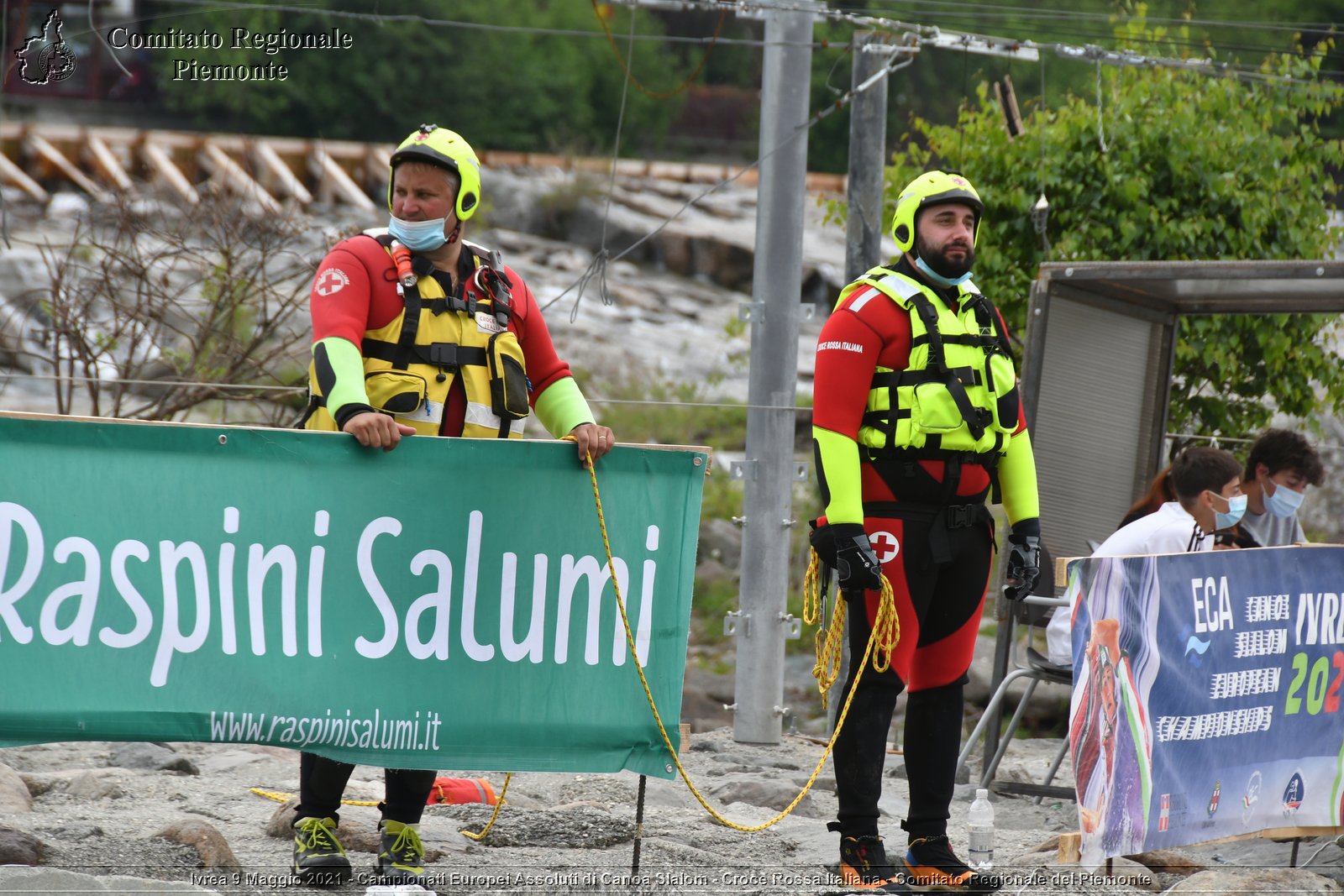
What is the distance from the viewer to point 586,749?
179 inches

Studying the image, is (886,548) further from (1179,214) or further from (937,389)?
(1179,214)

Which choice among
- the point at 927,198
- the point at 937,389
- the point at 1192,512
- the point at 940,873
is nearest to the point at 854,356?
the point at 937,389

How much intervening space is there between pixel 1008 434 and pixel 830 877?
1.51 meters

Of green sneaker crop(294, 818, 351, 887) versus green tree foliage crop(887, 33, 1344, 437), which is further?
green tree foliage crop(887, 33, 1344, 437)

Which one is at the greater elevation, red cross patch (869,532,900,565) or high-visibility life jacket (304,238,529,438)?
high-visibility life jacket (304,238,529,438)

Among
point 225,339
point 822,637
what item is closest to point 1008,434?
point 822,637

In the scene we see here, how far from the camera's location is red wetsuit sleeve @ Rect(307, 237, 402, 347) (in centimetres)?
430

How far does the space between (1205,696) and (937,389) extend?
1.47 meters

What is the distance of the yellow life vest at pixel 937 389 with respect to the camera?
4648mm

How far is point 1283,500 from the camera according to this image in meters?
6.79

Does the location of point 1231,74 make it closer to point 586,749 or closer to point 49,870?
point 586,749

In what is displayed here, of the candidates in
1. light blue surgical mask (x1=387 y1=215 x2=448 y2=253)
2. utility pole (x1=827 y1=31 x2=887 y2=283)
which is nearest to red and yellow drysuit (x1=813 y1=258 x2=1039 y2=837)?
light blue surgical mask (x1=387 y1=215 x2=448 y2=253)

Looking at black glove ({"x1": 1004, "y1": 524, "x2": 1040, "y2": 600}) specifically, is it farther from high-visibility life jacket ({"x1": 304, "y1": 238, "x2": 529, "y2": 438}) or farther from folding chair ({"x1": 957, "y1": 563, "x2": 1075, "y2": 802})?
high-visibility life jacket ({"x1": 304, "y1": 238, "x2": 529, "y2": 438})

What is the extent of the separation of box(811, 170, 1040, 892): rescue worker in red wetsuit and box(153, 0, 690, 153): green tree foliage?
32261 mm
